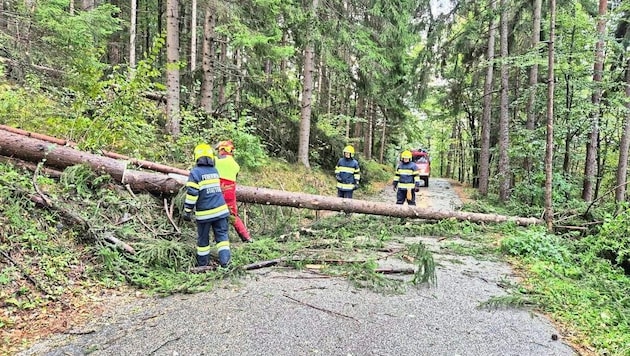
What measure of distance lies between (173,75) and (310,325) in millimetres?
9130

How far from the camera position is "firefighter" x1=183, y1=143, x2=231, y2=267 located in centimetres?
580

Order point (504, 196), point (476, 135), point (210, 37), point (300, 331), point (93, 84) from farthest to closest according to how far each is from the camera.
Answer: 1. point (476, 135)
2. point (504, 196)
3. point (210, 37)
4. point (93, 84)
5. point (300, 331)

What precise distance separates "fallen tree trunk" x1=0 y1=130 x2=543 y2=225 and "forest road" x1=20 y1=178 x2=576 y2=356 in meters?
3.00

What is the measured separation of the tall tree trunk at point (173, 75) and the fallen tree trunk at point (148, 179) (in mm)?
3510

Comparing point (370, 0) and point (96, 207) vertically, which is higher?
point (370, 0)

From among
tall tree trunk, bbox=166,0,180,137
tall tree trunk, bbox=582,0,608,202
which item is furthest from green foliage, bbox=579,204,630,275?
tall tree trunk, bbox=166,0,180,137

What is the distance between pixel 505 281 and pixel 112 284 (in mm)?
5391

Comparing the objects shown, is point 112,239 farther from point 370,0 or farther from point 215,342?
point 370,0

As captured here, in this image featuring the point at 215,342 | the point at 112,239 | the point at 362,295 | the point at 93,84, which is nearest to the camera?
the point at 215,342

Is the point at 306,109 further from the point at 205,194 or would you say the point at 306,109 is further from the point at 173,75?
the point at 205,194

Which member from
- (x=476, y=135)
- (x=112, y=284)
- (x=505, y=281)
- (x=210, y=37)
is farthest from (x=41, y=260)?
(x=476, y=135)

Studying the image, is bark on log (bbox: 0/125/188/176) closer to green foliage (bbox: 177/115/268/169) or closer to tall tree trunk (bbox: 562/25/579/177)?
green foliage (bbox: 177/115/268/169)

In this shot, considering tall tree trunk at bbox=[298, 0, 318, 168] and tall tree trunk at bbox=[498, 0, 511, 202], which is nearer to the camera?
tall tree trunk at bbox=[498, 0, 511, 202]

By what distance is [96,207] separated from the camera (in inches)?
241
